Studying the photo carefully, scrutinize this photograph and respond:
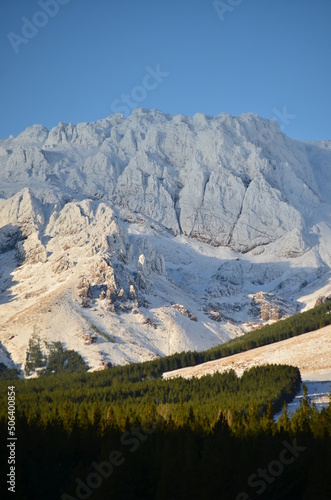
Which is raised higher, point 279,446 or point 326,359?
point 326,359

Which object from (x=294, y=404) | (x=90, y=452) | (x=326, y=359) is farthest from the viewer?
(x=326, y=359)

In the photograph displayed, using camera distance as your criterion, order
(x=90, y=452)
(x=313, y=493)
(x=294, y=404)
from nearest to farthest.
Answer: (x=313, y=493)
(x=90, y=452)
(x=294, y=404)

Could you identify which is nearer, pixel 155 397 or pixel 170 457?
pixel 170 457

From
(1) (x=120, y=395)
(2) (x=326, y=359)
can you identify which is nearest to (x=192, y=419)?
(1) (x=120, y=395)

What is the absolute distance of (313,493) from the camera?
6762 centimetres

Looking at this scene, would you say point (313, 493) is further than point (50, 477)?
No

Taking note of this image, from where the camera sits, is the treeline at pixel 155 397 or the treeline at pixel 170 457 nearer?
the treeline at pixel 170 457

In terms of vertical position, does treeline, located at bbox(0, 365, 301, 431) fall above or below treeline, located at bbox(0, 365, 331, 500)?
above

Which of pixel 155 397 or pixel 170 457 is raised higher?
pixel 155 397

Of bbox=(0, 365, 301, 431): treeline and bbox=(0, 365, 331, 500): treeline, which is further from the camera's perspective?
bbox=(0, 365, 301, 431): treeline

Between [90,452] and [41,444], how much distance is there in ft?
23.7

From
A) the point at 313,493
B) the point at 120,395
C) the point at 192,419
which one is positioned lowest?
the point at 313,493

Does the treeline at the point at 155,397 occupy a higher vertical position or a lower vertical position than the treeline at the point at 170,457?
higher

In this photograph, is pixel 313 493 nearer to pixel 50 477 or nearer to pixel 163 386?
pixel 50 477
